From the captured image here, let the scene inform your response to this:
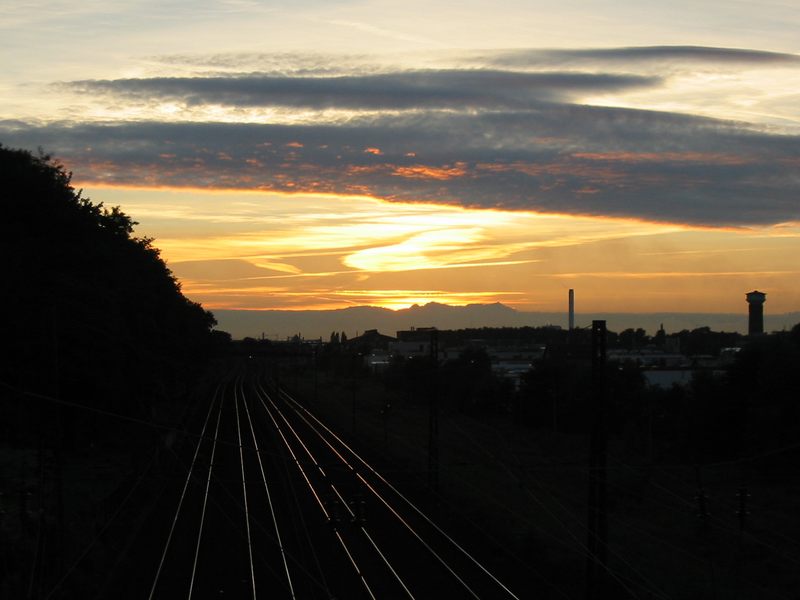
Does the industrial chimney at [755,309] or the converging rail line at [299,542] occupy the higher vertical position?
the industrial chimney at [755,309]

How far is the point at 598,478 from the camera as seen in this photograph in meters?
11.0

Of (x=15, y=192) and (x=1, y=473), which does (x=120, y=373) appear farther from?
(x=1, y=473)

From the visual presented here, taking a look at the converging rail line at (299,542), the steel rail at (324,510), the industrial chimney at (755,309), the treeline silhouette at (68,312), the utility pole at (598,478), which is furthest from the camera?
the industrial chimney at (755,309)

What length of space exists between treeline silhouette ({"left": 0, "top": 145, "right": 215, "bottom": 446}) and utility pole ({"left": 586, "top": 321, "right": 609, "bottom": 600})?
1213cm

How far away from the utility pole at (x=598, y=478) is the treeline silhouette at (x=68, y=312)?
1213cm

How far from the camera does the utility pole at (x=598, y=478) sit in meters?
11.0

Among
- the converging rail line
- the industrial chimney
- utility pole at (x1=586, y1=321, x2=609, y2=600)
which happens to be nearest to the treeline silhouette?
the converging rail line

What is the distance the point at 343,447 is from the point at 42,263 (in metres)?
10.8

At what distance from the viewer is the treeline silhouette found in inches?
888

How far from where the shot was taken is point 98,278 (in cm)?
2816

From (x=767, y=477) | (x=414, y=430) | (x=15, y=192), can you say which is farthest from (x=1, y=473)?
(x=414, y=430)

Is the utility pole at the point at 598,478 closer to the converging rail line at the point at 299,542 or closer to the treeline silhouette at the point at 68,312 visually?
the converging rail line at the point at 299,542

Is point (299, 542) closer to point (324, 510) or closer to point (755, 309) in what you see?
point (324, 510)

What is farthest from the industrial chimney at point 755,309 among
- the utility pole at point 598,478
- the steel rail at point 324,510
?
the utility pole at point 598,478
